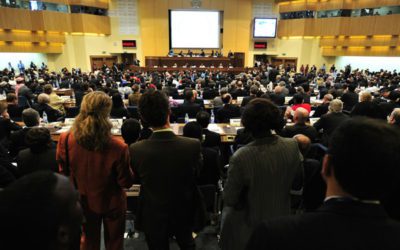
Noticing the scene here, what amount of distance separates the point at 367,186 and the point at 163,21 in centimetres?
2680

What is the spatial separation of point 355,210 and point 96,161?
6.43ft

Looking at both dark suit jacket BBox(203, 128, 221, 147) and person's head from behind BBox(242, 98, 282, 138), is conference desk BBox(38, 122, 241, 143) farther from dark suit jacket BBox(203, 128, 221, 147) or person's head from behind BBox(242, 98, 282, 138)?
person's head from behind BBox(242, 98, 282, 138)

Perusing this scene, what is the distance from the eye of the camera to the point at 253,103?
7.14ft

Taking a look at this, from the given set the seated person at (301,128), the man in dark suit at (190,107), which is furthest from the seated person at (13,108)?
the seated person at (301,128)

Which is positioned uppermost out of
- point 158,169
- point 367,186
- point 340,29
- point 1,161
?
point 340,29

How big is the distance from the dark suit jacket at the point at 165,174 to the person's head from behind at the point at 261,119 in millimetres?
470

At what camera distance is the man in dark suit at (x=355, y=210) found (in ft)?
2.92

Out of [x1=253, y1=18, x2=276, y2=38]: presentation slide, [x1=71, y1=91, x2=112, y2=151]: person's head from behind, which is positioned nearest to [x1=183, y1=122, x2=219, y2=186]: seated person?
[x1=71, y1=91, x2=112, y2=151]: person's head from behind

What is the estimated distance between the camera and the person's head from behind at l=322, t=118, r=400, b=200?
0.92 m

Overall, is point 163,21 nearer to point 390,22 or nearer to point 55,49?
point 55,49

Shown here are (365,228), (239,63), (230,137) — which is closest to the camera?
(365,228)

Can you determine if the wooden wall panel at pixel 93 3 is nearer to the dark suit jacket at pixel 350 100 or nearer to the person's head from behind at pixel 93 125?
the dark suit jacket at pixel 350 100

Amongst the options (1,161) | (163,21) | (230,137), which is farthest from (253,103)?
(163,21)

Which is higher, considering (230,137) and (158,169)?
(158,169)
